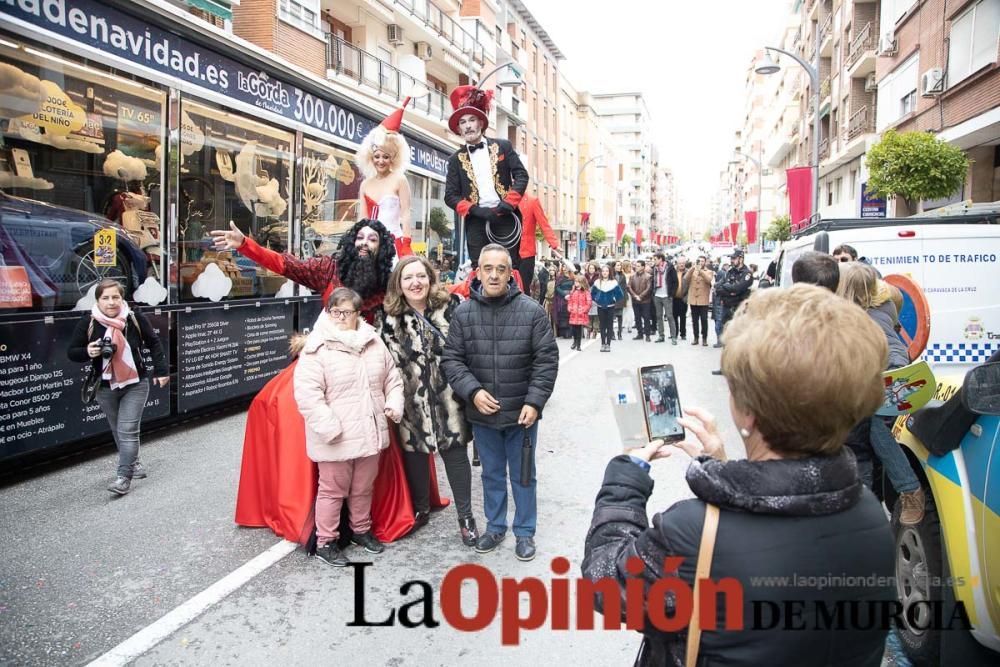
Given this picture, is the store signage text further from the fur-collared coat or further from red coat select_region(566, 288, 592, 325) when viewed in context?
red coat select_region(566, 288, 592, 325)

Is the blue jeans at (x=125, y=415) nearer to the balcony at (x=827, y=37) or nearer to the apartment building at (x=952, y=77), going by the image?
the apartment building at (x=952, y=77)

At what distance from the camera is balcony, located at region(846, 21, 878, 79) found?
27797mm

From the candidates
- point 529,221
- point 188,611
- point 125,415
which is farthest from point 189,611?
point 529,221

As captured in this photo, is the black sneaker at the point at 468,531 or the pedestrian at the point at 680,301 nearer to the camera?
the black sneaker at the point at 468,531

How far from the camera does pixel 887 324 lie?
13.0 ft

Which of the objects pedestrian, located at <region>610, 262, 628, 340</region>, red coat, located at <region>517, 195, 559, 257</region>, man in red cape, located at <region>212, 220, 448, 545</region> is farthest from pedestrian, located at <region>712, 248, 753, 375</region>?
man in red cape, located at <region>212, 220, 448, 545</region>

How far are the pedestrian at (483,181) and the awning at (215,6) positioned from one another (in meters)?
12.4

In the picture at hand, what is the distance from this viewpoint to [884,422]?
12.0 feet

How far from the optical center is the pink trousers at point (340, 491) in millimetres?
4172

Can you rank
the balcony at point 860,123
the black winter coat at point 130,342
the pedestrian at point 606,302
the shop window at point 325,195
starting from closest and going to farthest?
the black winter coat at point 130,342 → the shop window at point 325,195 → the pedestrian at point 606,302 → the balcony at point 860,123

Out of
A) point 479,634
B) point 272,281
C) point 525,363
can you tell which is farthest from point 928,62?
point 479,634

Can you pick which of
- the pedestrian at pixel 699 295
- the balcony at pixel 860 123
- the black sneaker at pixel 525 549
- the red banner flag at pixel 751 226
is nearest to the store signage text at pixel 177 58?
the black sneaker at pixel 525 549

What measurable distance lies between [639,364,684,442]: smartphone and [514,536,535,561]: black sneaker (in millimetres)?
2549

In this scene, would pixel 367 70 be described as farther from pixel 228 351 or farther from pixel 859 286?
pixel 859 286
